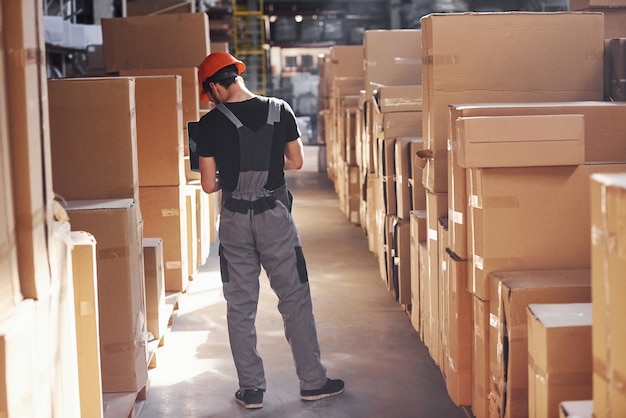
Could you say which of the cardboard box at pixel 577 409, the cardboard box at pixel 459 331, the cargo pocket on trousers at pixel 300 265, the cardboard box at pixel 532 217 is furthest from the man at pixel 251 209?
the cardboard box at pixel 577 409

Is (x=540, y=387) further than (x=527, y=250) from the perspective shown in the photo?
No

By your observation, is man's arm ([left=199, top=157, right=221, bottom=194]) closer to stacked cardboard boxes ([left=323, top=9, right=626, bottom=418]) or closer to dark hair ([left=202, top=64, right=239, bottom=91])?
dark hair ([left=202, top=64, right=239, bottom=91])

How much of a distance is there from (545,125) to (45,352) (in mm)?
1723

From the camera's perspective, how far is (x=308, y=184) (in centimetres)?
1252

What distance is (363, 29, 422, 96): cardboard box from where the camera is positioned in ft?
20.9

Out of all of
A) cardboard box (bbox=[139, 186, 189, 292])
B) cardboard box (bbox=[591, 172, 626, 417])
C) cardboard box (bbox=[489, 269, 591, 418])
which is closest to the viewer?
cardboard box (bbox=[591, 172, 626, 417])

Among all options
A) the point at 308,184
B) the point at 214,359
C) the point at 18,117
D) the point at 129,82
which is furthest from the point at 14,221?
the point at 308,184

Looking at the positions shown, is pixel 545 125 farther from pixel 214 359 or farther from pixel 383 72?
pixel 383 72

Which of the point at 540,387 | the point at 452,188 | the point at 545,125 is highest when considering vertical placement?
the point at 545,125

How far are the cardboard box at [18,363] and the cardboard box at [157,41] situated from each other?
4539 millimetres

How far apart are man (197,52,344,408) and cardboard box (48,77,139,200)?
0.33 metres

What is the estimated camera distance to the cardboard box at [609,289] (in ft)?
5.63

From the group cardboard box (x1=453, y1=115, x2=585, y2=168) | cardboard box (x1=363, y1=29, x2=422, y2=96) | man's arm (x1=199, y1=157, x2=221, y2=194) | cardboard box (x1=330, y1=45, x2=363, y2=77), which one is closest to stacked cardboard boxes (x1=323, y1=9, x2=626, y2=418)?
cardboard box (x1=453, y1=115, x2=585, y2=168)

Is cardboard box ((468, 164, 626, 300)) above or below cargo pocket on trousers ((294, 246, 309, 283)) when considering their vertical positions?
above
